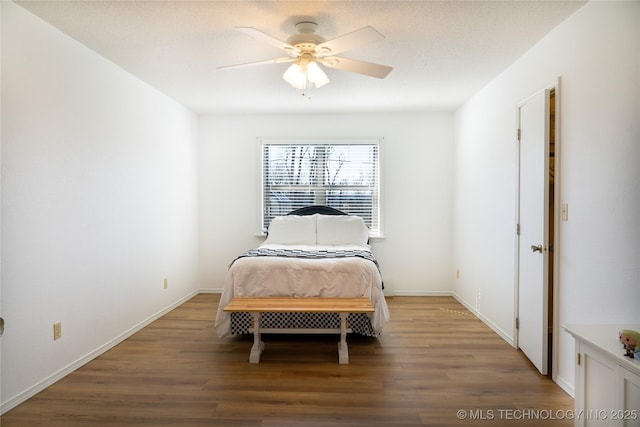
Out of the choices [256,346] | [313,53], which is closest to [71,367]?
[256,346]

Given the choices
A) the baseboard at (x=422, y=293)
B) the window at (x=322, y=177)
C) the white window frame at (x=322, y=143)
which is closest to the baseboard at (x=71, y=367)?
the white window frame at (x=322, y=143)

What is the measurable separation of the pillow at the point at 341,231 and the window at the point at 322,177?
49 centimetres

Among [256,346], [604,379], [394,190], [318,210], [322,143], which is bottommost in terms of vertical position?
[256,346]

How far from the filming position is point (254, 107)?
186 inches

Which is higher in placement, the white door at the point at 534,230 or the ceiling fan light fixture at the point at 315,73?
the ceiling fan light fixture at the point at 315,73

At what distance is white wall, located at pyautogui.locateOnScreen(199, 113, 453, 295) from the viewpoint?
499cm

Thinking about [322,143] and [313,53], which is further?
[322,143]

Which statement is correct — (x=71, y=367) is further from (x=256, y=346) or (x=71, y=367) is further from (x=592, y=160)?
(x=592, y=160)

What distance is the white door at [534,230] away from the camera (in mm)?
2594

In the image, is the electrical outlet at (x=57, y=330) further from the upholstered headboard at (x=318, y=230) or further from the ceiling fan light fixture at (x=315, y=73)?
the ceiling fan light fixture at (x=315, y=73)

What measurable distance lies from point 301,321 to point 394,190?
2.47m

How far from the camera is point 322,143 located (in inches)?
200

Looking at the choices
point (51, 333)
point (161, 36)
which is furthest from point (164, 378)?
point (161, 36)

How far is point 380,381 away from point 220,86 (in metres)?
3.18
